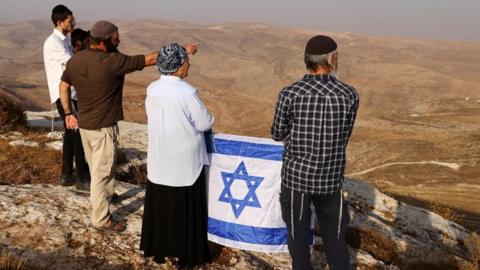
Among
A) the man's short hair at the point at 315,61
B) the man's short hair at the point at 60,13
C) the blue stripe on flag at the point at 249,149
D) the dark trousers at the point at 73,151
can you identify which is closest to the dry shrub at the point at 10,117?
the dark trousers at the point at 73,151

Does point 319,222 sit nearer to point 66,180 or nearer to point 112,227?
point 112,227

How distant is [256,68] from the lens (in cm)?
6331

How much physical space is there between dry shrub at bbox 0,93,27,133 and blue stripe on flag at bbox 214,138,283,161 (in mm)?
6630

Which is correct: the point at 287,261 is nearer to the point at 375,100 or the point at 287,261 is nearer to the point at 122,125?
the point at 122,125

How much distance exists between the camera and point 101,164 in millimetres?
4324

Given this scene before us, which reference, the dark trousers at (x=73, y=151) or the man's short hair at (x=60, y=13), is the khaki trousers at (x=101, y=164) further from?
the man's short hair at (x=60, y=13)

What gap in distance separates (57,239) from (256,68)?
60.0 meters

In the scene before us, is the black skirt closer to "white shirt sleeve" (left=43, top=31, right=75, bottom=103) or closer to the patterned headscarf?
the patterned headscarf

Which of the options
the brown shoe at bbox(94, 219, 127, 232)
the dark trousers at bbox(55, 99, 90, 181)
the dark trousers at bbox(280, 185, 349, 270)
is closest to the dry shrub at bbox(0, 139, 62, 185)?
the dark trousers at bbox(55, 99, 90, 181)

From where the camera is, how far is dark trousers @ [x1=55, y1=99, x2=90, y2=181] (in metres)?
5.18

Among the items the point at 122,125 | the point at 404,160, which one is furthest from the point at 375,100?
the point at 122,125

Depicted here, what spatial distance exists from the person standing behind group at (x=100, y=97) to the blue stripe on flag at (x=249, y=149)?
33.7 inches

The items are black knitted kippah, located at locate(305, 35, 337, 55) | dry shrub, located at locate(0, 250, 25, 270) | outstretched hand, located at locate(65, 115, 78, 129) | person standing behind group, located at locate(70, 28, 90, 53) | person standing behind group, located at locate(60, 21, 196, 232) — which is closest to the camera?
black knitted kippah, located at locate(305, 35, 337, 55)

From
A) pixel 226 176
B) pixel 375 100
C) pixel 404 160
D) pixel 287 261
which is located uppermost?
pixel 226 176
